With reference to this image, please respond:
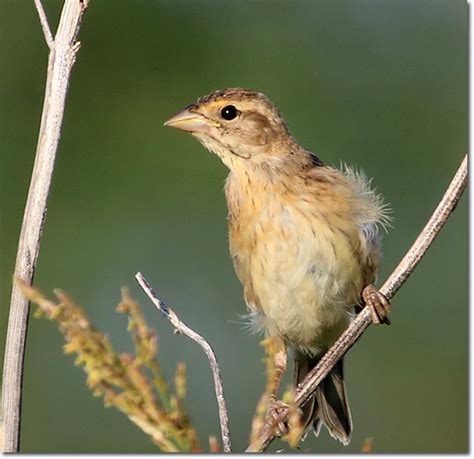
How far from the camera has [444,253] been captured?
4066mm

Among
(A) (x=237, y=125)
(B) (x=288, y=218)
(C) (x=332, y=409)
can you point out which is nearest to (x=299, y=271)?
(B) (x=288, y=218)

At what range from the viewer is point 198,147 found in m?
4.33

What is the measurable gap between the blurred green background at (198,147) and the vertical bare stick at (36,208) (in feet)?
5.63

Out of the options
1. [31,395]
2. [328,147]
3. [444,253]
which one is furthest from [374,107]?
[31,395]

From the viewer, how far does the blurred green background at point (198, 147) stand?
148 inches

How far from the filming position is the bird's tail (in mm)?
3326

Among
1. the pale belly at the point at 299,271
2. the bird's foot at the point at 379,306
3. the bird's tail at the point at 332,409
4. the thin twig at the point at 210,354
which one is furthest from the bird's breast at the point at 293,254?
the thin twig at the point at 210,354

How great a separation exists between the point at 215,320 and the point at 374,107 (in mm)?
1362

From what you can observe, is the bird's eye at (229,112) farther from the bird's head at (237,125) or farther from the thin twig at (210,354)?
the thin twig at (210,354)

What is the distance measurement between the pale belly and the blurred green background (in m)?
0.43

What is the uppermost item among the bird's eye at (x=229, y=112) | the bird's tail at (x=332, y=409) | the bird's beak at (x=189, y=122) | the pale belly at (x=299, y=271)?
the bird's eye at (x=229, y=112)

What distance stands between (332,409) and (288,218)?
84cm

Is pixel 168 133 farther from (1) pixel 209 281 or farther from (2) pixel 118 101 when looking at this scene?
(1) pixel 209 281

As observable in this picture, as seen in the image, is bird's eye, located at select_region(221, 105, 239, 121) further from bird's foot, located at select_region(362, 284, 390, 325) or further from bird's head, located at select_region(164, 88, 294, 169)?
bird's foot, located at select_region(362, 284, 390, 325)
